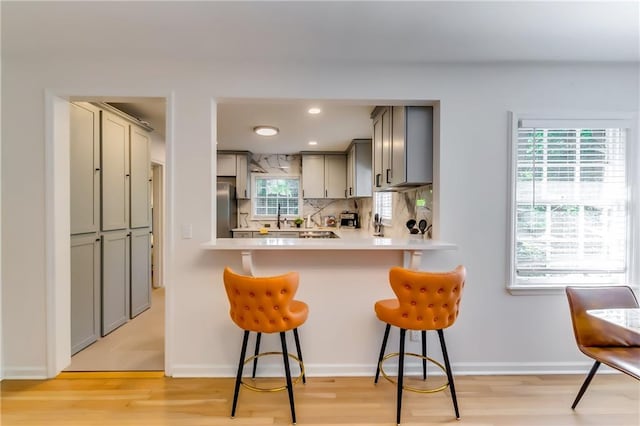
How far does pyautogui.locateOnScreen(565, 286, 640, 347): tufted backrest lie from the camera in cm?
184

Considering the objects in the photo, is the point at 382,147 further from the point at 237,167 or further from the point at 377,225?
the point at 237,167

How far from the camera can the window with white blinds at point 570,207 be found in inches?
87.2

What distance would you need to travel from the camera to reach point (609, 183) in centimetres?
223

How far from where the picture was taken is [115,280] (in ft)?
9.83

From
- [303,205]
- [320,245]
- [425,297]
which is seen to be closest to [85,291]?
[320,245]

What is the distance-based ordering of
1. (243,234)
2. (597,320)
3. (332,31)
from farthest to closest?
(243,234)
(597,320)
(332,31)

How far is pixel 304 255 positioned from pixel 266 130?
7.17ft

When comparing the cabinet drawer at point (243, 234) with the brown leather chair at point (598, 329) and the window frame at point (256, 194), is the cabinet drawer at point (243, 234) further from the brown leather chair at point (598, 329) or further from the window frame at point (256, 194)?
the brown leather chair at point (598, 329)

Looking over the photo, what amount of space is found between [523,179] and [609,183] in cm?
64

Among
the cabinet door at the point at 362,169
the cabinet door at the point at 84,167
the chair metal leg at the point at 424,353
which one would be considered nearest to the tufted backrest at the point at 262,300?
the chair metal leg at the point at 424,353

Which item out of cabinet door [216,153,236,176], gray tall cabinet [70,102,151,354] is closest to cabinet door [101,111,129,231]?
gray tall cabinet [70,102,151,354]

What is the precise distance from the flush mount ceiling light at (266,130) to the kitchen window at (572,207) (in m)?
2.66

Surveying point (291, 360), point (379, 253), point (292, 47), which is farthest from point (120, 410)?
point (292, 47)

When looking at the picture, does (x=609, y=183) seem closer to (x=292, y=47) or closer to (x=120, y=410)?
(x=292, y=47)
